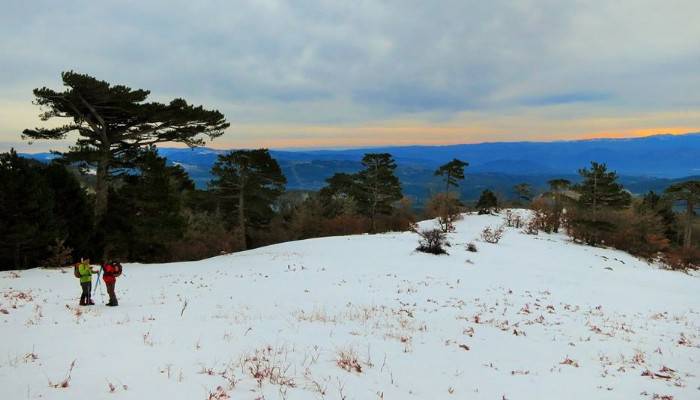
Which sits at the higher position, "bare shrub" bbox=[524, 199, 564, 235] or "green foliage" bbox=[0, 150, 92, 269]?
"green foliage" bbox=[0, 150, 92, 269]

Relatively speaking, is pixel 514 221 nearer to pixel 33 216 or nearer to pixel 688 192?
pixel 688 192

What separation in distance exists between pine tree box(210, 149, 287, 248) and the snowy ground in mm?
15254

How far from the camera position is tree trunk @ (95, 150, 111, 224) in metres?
26.9

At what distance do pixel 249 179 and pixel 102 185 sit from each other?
38.6 ft

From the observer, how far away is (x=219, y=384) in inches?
226

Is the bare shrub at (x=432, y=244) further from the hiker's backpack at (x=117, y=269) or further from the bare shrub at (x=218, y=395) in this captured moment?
the bare shrub at (x=218, y=395)

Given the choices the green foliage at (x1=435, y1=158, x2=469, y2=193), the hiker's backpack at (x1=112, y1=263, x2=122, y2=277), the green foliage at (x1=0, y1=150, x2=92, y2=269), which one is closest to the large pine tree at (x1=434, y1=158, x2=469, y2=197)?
the green foliage at (x1=435, y1=158, x2=469, y2=193)

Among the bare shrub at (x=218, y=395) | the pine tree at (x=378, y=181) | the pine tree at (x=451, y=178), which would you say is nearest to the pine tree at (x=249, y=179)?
the pine tree at (x=378, y=181)

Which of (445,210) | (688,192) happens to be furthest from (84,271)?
(688,192)

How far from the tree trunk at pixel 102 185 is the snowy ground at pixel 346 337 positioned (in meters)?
7.65

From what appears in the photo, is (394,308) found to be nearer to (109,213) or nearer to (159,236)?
(159,236)

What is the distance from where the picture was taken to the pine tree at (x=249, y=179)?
117 ft

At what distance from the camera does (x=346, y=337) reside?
353 inches

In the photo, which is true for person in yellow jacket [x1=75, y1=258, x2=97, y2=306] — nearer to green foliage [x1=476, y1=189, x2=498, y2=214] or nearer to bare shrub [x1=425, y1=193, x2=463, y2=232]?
bare shrub [x1=425, y1=193, x2=463, y2=232]
